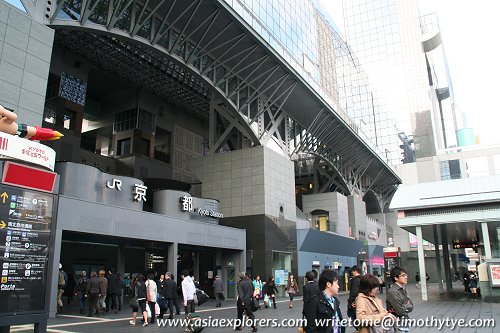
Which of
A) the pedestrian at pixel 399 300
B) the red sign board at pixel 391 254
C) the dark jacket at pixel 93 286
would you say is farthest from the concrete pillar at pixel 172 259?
the red sign board at pixel 391 254

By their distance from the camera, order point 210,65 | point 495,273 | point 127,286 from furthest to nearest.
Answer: point 210,65
point 127,286
point 495,273

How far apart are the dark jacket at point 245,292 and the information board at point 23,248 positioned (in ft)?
18.9

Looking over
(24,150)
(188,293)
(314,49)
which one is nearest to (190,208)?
(188,293)

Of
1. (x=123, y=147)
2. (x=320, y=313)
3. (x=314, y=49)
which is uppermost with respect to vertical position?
(x=314, y=49)

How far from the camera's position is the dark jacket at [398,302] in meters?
6.46

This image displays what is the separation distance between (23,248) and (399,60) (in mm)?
95704

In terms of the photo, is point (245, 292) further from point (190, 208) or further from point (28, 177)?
point (190, 208)

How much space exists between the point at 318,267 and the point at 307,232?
493 cm

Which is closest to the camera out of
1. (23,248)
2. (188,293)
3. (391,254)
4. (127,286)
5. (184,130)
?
(23,248)

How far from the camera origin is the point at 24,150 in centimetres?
777

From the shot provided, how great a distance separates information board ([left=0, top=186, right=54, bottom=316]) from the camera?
302 inches

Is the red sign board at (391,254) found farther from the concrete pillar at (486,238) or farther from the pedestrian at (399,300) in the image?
the pedestrian at (399,300)

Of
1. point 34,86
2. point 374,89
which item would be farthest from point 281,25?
point 374,89

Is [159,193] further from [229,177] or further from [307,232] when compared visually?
[307,232]
